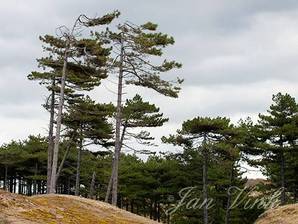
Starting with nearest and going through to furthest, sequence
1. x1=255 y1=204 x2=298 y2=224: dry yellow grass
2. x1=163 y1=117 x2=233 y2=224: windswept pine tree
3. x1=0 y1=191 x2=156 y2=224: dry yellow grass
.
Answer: x1=0 y1=191 x2=156 y2=224: dry yellow grass < x1=255 y1=204 x2=298 y2=224: dry yellow grass < x1=163 y1=117 x2=233 y2=224: windswept pine tree

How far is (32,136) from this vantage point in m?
57.2

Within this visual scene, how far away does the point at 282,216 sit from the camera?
780 inches

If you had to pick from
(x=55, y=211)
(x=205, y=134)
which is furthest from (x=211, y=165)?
(x=55, y=211)

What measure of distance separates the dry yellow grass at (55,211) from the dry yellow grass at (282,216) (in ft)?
34.5

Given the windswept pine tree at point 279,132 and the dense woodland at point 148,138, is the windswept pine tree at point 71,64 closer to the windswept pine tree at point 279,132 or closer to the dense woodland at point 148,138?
the dense woodland at point 148,138

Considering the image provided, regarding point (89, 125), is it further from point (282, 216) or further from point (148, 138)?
point (282, 216)

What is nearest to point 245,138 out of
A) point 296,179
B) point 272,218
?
point 296,179

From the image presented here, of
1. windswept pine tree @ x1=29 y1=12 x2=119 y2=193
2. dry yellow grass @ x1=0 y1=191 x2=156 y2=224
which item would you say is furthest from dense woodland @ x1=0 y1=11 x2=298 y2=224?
dry yellow grass @ x1=0 y1=191 x2=156 y2=224

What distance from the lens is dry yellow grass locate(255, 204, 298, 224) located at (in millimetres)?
18733

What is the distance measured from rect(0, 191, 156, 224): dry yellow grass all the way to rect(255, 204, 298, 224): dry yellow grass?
10520 mm

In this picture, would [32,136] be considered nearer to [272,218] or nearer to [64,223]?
[272,218]

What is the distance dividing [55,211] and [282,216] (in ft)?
46.4

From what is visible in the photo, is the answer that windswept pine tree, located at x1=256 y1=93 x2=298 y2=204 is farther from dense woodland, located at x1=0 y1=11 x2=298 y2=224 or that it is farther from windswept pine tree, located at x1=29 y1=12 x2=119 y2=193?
windswept pine tree, located at x1=29 y1=12 x2=119 y2=193

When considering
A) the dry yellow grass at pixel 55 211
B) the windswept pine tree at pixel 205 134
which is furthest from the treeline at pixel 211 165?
the dry yellow grass at pixel 55 211
